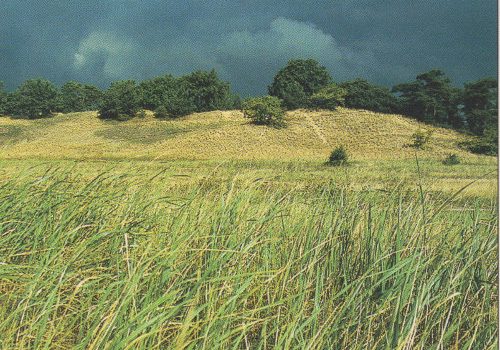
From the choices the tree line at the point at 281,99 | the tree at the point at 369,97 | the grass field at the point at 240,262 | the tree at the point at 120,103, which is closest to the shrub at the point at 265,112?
the tree line at the point at 281,99

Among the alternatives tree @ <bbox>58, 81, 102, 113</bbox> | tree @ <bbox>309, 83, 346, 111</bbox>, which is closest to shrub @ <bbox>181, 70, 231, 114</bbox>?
tree @ <bbox>309, 83, 346, 111</bbox>

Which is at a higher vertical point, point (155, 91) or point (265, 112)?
point (155, 91)

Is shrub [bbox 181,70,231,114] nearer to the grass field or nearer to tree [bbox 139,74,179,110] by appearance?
tree [bbox 139,74,179,110]

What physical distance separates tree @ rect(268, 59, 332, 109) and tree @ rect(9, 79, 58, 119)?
3596cm

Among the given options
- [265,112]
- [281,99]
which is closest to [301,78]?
[281,99]

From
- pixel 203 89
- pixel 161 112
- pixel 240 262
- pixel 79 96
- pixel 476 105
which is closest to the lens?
pixel 240 262

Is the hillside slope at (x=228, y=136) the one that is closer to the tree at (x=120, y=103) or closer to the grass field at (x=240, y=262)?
the tree at (x=120, y=103)

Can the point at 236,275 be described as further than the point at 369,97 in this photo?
No

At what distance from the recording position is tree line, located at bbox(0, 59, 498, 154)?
62.8m

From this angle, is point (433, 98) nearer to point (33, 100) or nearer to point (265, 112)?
point (265, 112)

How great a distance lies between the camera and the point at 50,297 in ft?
5.58

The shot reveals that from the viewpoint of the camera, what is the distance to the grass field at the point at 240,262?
67.1 inches

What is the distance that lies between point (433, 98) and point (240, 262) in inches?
2595

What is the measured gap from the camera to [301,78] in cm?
8094
